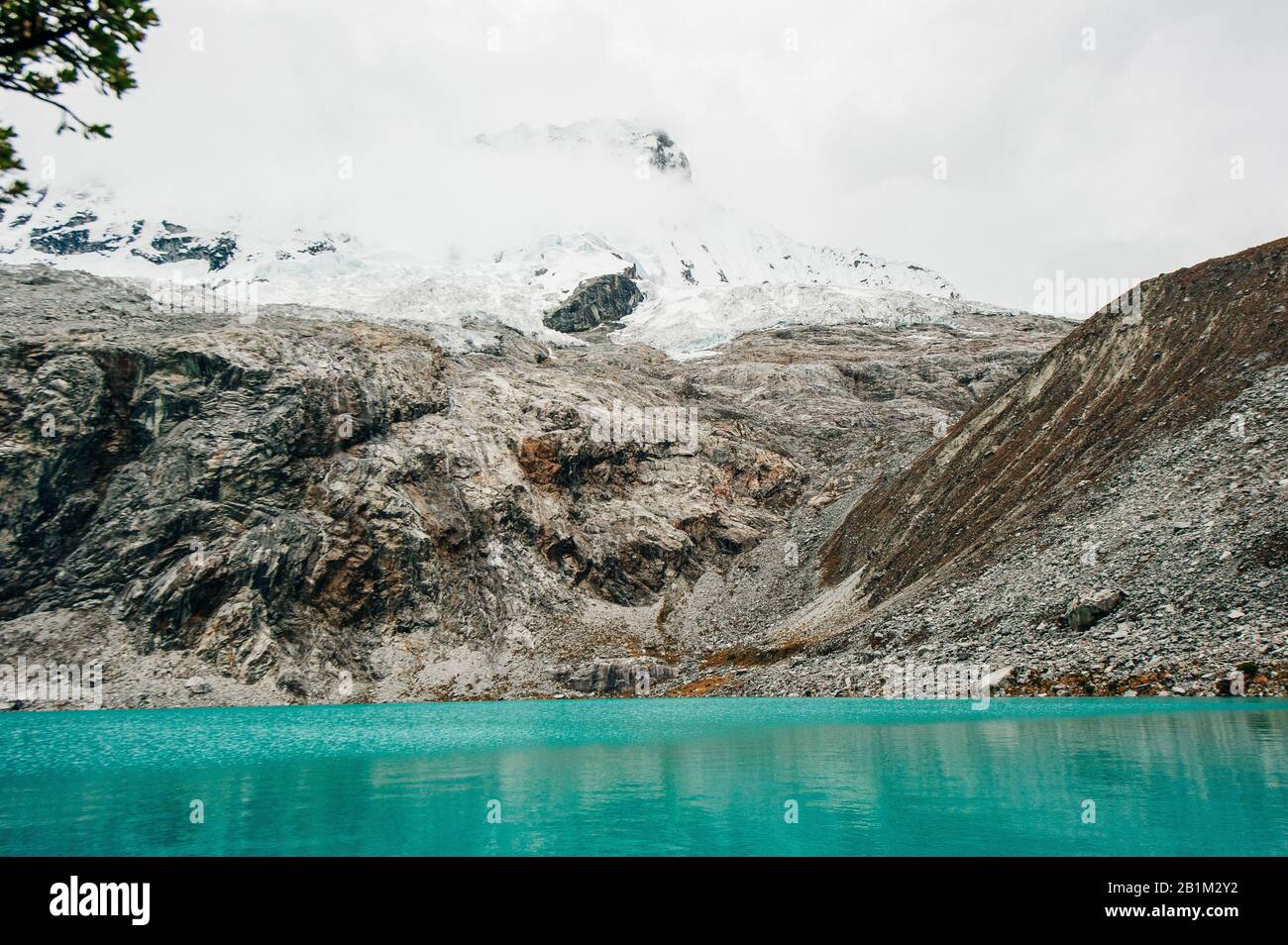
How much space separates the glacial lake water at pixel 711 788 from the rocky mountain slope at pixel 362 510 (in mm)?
46492

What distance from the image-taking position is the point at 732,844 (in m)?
18.6

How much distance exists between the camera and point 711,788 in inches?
1037

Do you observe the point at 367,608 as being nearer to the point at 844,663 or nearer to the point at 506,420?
the point at 506,420

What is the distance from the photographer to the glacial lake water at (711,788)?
18844 millimetres

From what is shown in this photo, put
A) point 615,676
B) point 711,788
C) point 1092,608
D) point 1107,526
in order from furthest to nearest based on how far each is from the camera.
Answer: point 615,676 < point 1107,526 < point 1092,608 < point 711,788

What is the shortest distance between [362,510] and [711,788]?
89.3 metres

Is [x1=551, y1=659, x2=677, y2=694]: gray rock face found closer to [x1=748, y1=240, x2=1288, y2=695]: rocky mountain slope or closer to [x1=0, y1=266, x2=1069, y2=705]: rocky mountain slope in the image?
[x1=0, y1=266, x2=1069, y2=705]: rocky mountain slope

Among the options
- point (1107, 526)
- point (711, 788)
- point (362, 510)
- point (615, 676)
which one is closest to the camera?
point (711, 788)

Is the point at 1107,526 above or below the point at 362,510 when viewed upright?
below

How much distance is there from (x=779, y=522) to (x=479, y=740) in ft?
277

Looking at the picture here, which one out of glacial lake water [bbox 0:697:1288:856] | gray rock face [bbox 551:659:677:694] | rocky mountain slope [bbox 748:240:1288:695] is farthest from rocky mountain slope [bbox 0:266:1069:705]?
glacial lake water [bbox 0:697:1288:856]

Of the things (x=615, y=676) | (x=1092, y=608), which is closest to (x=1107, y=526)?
(x=1092, y=608)

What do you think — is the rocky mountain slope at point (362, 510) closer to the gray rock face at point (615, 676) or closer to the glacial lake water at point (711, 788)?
the gray rock face at point (615, 676)

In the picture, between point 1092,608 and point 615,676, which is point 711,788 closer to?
point 1092,608
